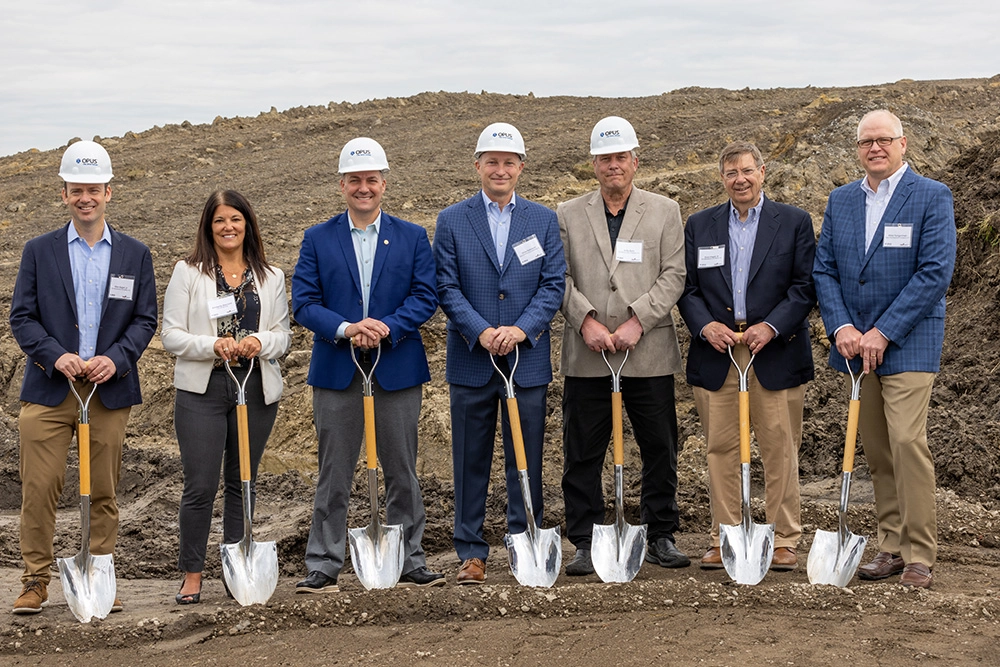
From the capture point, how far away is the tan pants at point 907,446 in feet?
18.5

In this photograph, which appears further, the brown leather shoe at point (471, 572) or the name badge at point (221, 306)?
the brown leather shoe at point (471, 572)

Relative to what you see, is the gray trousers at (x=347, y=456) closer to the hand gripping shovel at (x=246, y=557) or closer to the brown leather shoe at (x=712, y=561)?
the hand gripping shovel at (x=246, y=557)

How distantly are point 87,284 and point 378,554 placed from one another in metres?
2.08

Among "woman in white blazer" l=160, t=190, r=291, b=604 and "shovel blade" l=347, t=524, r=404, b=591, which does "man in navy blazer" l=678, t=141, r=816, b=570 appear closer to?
"shovel blade" l=347, t=524, r=404, b=591

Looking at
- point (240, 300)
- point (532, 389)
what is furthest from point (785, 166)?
point (240, 300)

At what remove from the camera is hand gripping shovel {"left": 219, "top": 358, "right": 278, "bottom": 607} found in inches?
219

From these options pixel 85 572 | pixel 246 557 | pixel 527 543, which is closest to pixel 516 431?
pixel 527 543

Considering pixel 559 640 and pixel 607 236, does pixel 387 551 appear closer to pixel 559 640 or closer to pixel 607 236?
pixel 559 640

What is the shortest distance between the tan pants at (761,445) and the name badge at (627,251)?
29.9 inches

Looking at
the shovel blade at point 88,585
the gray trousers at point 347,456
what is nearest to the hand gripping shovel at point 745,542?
the gray trousers at point 347,456

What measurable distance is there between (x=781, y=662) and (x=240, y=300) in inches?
127

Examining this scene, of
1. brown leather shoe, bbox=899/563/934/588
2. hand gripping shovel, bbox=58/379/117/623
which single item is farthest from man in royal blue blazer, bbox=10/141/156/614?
brown leather shoe, bbox=899/563/934/588

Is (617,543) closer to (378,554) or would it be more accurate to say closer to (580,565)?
(580,565)

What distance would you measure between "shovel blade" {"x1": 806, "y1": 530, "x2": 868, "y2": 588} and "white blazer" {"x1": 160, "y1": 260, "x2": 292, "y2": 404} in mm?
2987
